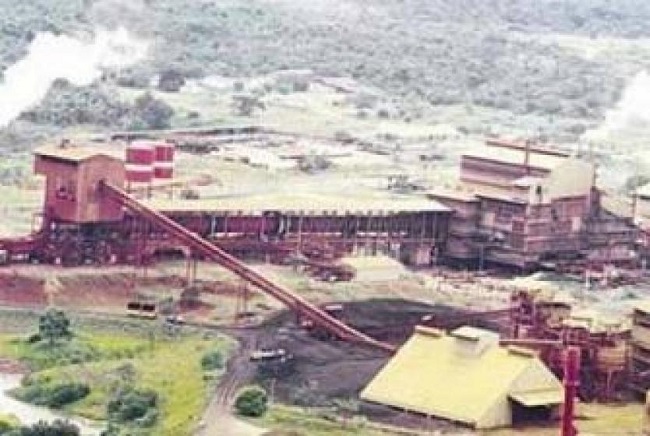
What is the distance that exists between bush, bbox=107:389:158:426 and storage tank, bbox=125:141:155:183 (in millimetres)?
19469

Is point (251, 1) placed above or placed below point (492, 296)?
above

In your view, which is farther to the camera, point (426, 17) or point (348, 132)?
point (426, 17)

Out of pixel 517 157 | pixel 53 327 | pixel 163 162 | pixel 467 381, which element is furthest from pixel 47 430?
pixel 517 157

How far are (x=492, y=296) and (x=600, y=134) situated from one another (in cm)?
3801

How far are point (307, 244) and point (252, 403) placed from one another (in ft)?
61.2

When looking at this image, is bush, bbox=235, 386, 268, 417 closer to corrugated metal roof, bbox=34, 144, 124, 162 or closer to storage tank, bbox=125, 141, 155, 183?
corrugated metal roof, bbox=34, 144, 124, 162

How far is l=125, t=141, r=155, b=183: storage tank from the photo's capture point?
6725 cm

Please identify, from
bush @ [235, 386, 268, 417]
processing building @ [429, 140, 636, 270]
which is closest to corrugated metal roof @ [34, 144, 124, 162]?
processing building @ [429, 140, 636, 270]

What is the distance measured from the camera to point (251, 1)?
463 ft

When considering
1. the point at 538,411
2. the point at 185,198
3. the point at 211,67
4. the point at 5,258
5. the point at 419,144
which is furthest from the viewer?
the point at 211,67

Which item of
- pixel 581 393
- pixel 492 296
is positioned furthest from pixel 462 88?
pixel 581 393

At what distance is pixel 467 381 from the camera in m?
48.9

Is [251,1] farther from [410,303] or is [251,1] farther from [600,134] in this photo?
[410,303]

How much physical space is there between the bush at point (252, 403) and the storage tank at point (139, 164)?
20.4 metres
